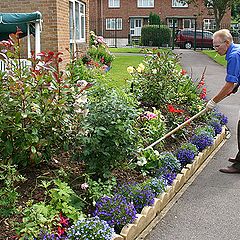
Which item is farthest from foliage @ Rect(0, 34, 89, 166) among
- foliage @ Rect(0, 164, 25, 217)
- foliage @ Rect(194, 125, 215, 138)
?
foliage @ Rect(194, 125, 215, 138)

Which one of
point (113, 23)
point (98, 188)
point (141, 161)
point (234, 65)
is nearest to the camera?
point (98, 188)

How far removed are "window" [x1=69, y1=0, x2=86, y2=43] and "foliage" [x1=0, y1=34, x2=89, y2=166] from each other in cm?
965

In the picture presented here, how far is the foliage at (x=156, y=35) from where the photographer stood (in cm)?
3953

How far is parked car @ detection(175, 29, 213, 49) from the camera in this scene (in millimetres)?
36906

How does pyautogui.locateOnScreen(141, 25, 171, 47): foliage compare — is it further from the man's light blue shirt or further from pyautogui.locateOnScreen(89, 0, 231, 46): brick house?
the man's light blue shirt

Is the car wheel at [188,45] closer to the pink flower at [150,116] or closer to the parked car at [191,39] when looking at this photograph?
the parked car at [191,39]

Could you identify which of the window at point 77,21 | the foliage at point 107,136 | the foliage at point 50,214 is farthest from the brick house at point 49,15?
the foliage at point 50,214

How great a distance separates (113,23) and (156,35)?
10083 millimetres

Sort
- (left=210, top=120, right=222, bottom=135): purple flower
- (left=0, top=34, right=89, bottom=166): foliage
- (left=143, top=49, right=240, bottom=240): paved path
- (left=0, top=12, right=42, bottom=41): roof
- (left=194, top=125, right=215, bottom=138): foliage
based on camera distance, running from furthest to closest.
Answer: (left=0, top=12, right=42, bottom=41): roof → (left=210, top=120, right=222, bottom=135): purple flower → (left=194, top=125, right=215, bottom=138): foliage → (left=143, top=49, right=240, bottom=240): paved path → (left=0, top=34, right=89, bottom=166): foliage

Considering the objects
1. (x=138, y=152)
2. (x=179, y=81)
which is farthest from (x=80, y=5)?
(x=138, y=152)

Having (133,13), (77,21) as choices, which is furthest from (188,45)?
(77,21)

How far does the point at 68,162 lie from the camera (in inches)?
189

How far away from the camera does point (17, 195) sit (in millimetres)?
3791

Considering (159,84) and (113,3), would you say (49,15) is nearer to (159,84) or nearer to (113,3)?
(159,84)
